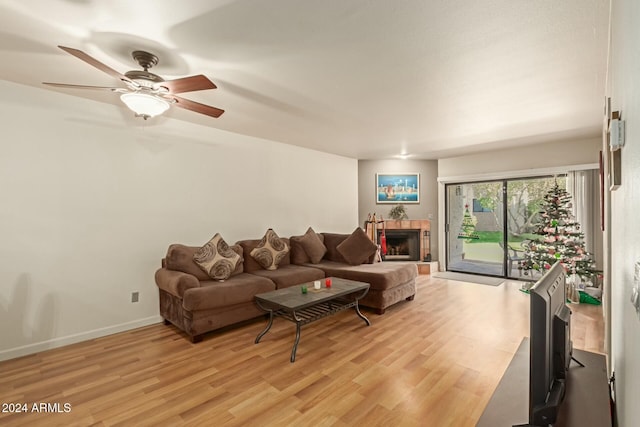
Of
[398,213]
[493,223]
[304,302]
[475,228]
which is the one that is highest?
[398,213]

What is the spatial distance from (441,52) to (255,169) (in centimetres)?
327

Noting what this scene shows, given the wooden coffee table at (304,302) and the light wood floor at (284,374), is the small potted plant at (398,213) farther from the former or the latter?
the wooden coffee table at (304,302)

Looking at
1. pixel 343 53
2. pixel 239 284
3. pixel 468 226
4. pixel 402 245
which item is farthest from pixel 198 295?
pixel 468 226

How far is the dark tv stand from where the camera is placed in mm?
1159

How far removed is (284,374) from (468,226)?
212 inches

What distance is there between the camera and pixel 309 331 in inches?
132

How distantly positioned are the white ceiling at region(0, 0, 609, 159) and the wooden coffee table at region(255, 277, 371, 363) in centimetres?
207

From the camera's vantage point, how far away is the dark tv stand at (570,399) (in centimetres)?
116

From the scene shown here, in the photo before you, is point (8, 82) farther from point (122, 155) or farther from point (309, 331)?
point (309, 331)

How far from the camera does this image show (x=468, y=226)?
6418 mm

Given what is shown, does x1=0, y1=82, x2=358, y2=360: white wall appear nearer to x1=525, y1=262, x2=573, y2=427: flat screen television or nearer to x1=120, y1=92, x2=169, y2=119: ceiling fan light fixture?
x1=120, y1=92, x2=169, y2=119: ceiling fan light fixture

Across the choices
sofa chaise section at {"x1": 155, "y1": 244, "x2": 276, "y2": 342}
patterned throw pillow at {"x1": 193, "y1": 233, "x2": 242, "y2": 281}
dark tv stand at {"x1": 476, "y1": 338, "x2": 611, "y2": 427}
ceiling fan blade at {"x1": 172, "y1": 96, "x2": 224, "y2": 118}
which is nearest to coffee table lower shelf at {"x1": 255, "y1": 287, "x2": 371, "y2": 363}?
sofa chaise section at {"x1": 155, "y1": 244, "x2": 276, "y2": 342}

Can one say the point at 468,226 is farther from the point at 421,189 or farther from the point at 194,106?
the point at 194,106

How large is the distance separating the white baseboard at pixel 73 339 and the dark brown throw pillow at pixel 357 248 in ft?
8.85
